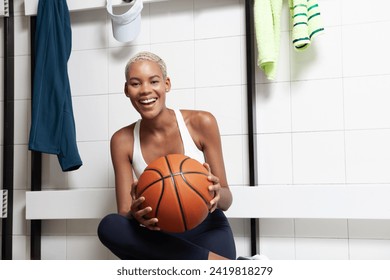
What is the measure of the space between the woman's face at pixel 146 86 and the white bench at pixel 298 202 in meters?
0.54

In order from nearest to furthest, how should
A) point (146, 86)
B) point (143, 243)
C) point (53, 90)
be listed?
1. point (143, 243)
2. point (146, 86)
3. point (53, 90)

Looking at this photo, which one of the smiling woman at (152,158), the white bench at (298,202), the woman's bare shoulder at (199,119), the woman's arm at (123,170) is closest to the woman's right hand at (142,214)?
the smiling woman at (152,158)

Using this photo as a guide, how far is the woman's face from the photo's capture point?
1615 millimetres

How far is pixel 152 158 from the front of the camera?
1.72 metres

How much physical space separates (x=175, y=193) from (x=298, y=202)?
739 millimetres

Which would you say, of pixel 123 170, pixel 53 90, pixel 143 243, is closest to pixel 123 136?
pixel 123 170

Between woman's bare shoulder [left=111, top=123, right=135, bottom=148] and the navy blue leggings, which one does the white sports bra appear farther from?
the navy blue leggings

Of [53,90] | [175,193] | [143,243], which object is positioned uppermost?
[53,90]

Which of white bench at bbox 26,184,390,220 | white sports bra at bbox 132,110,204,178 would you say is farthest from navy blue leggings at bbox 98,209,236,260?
white bench at bbox 26,184,390,220

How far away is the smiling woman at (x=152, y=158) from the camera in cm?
144

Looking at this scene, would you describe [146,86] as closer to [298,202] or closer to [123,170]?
[123,170]

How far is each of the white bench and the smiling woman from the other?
11.3 inches

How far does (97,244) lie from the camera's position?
224 cm

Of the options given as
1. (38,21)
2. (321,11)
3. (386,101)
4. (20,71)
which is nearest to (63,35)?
(38,21)
